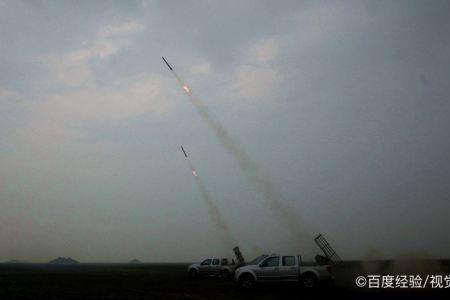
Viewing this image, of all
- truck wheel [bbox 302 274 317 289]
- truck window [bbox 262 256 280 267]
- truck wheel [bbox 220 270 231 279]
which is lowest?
truck wheel [bbox 302 274 317 289]

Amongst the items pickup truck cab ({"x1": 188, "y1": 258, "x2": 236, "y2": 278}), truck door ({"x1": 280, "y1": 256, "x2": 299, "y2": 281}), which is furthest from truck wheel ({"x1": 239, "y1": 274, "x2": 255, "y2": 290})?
pickup truck cab ({"x1": 188, "y1": 258, "x2": 236, "y2": 278})

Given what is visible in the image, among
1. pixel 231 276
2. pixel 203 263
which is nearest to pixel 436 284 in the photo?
pixel 231 276

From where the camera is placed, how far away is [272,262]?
23641 mm

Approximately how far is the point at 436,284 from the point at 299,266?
337 inches

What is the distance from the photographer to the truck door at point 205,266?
35.2 metres

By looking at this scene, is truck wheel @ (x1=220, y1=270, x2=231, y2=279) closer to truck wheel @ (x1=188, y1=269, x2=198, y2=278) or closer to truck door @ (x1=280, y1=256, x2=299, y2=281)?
truck wheel @ (x1=188, y1=269, x2=198, y2=278)

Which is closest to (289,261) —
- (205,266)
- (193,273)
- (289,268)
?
(289,268)

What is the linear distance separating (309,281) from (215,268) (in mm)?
13556

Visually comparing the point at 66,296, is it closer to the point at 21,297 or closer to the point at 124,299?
the point at 21,297

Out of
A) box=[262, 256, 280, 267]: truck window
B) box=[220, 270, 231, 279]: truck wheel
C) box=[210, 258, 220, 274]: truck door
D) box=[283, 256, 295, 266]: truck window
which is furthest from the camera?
box=[210, 258, 220, 274]: truck door

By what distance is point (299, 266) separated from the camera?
23.0 m

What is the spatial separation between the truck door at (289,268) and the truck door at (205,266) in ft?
42.7

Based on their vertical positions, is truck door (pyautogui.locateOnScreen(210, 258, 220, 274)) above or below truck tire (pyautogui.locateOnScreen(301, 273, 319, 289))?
above

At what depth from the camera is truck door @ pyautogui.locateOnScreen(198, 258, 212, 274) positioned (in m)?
35.2
